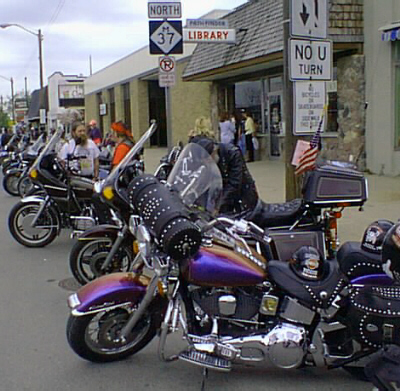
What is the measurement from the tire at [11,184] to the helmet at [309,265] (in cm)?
1234

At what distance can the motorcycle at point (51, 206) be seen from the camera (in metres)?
8.44

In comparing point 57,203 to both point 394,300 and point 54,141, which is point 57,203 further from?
point 394,300

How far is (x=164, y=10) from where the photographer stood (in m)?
9.38

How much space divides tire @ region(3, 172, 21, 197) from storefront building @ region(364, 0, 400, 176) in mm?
8740

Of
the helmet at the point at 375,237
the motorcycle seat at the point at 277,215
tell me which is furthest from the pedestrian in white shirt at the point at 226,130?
the helmet at the point at 375,237

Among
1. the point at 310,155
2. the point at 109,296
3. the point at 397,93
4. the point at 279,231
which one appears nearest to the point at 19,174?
the point at 397,93

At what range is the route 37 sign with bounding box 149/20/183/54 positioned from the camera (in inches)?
372

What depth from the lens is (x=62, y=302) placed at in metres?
6.23

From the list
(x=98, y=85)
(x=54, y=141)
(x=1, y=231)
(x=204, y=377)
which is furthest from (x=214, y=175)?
(x=98, y=85)

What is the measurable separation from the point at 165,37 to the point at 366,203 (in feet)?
15.0

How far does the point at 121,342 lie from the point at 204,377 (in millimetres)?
696

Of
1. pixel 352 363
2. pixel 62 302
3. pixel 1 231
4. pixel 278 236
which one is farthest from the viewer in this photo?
pixel 1 231

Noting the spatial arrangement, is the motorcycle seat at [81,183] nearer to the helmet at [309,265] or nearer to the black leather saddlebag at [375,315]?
the helmet at [309,265]

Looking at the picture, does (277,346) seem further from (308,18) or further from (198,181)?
(308,18)
